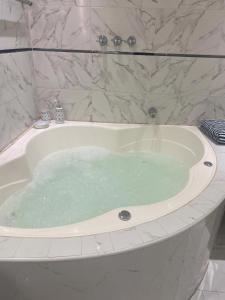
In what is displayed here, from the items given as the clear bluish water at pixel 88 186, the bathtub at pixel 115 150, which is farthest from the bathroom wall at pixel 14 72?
the clear bluish water at pixel 88 186

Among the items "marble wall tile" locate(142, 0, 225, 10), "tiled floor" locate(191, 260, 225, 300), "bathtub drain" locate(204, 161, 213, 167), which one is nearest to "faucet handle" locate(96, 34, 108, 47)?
"marble wall tile" locate(142, 0, 225, 10)

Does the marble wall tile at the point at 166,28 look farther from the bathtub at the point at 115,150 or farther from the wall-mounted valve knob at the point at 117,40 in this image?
the bathtub at the point at 115,150

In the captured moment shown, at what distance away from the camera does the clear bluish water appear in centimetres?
124

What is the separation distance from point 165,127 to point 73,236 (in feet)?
4.34

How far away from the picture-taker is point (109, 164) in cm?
173

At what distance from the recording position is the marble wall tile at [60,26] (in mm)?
1630

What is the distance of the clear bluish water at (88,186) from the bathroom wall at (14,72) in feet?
1.13

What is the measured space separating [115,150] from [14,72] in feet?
3.07

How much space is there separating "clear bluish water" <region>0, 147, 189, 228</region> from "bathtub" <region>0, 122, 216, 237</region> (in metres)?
0.07

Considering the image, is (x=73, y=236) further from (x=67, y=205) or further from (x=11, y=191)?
(x=11, y=191)

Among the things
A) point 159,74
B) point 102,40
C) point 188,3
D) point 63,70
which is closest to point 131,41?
point 102,40

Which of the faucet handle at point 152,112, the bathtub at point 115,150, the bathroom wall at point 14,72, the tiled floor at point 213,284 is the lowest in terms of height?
the tiled floor at point 213,284

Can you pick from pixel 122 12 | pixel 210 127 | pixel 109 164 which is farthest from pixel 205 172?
pixel 122 12

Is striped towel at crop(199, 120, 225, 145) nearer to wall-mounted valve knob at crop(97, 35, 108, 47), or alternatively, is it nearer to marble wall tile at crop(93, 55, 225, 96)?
marble wall tile at crop(93, 55, 225, 96)
